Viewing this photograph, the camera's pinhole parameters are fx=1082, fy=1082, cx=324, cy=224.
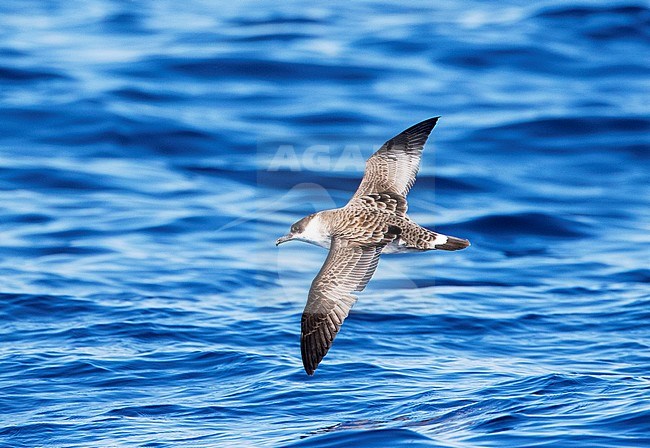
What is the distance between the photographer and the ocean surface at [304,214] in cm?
801

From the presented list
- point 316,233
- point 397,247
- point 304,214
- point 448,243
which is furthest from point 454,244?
point 304,214

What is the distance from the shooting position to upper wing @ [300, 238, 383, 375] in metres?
7.03

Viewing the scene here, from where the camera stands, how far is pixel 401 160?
886 centimetres

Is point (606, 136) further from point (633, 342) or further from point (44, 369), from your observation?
point (44, 369)

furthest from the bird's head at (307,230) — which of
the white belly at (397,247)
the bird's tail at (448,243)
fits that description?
the bird's tail at (448,243)

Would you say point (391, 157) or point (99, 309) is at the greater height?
point (391, 157)

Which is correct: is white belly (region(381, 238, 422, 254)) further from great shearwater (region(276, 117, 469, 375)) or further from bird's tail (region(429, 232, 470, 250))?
bird's tail (region(429, 232, 470, 250))

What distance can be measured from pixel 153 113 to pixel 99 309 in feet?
17.9

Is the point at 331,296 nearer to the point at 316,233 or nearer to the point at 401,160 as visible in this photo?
the point at 316,233

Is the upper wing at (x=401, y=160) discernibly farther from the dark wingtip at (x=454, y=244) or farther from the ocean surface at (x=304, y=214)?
the ocean surface at (x=304, y=214)

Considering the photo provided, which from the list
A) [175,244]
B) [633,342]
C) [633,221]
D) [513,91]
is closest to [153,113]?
[175,244]

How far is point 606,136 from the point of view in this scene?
14.4m

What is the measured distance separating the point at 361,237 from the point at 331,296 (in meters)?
0.62

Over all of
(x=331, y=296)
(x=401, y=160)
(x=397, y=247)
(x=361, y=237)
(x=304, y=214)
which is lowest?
(x=304, y=214)
